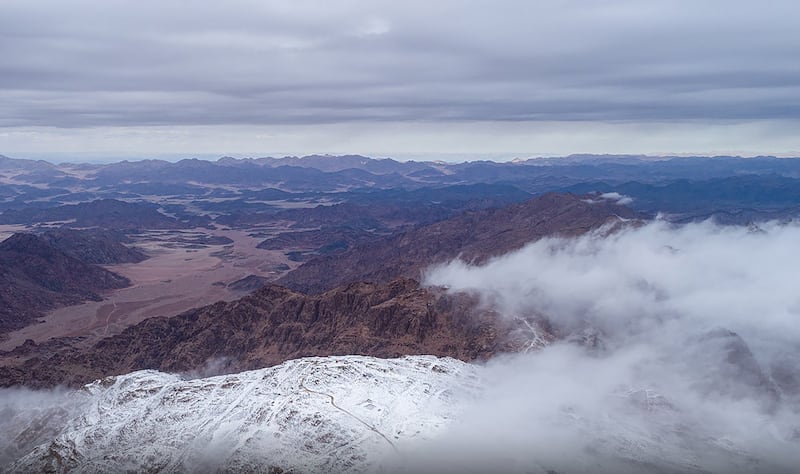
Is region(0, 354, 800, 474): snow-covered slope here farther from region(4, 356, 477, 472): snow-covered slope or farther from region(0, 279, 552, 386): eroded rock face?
region(0, 279, 552, 386): eroded rock face

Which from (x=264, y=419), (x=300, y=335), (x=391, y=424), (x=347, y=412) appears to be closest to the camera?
(x=264, y=419)

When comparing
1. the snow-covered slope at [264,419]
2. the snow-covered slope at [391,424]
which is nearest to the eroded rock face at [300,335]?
the snow-covered slope at [391,424]

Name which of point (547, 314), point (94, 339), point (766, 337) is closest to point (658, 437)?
point (547, 314)

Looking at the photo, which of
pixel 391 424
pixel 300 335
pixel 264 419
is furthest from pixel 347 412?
pixel 300 335

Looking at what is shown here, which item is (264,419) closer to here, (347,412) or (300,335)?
(347,412)

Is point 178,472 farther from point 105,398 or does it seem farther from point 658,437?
point 658,437

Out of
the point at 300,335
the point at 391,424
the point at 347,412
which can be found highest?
the point at 300,335
